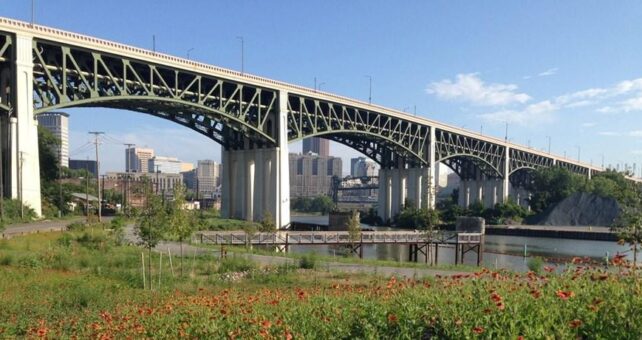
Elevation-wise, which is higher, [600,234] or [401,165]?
[401,165]

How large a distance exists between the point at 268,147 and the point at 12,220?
1410 inches

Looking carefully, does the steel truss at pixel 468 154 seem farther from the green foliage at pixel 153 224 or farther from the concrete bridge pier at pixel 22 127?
the green foliage at pixel 153 224

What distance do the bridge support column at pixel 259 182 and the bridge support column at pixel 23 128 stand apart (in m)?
30.8

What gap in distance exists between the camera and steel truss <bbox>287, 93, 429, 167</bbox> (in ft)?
260

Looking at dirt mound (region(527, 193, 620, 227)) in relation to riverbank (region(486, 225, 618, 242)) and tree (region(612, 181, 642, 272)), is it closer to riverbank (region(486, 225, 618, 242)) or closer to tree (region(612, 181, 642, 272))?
riverbank (region(486, 225, 618, 242))

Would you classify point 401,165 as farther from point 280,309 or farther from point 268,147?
point 280,309

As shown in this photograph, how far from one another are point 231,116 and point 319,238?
2510cm

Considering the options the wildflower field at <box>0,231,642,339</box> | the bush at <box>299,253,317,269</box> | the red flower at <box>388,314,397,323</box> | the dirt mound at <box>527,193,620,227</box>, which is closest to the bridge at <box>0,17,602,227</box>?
the dirt mound at <box>527,193,620,227</box>

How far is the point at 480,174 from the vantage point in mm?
132875

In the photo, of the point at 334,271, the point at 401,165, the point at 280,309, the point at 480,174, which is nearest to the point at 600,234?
the point at 401,165

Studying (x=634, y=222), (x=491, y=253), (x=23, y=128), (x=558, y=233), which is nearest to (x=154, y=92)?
(x=23, y=128)

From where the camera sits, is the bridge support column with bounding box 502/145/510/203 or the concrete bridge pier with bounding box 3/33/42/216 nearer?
the concrete bridge pier with bounding box 3/33/42/216

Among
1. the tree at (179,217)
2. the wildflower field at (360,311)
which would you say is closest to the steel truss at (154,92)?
the tree at (179,217)

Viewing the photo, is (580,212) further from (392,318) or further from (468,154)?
(392,318)
